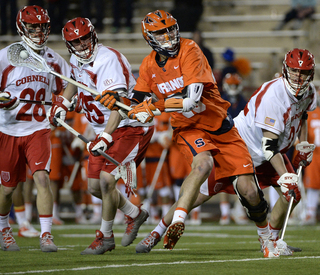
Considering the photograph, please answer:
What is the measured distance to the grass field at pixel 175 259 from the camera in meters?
3.76

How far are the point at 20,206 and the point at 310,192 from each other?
4.43 m

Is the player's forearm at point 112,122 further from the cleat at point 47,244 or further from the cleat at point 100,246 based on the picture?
the cleat at point 47,244

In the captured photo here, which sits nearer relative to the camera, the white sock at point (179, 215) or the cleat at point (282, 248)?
the white sock at point (179, 215)

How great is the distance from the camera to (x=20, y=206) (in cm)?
A: 706

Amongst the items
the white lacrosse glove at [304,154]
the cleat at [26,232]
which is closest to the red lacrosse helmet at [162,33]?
the white lacrosse glove at [304,154]

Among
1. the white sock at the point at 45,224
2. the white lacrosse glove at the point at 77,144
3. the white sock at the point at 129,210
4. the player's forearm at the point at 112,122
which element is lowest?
the white lacrosse glove at the point at 77,144

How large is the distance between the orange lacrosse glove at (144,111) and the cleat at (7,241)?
1.71 meters

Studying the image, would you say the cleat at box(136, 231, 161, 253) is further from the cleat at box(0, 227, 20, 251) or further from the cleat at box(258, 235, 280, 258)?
the cleat at box(0, 227, 20, 251)

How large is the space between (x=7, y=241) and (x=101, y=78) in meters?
1.68

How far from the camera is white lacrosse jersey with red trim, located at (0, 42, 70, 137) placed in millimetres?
5395

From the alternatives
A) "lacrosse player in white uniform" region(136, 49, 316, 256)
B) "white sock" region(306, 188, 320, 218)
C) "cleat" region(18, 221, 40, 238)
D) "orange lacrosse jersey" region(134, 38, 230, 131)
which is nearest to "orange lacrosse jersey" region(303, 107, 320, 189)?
"white sock" region(306, 188, 320, 218)

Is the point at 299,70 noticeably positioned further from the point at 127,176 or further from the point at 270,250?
the point at 127,176

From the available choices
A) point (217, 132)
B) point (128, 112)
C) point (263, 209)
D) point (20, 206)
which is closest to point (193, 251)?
point (263, 209)

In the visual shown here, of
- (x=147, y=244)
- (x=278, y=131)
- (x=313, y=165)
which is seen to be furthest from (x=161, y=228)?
(x=313, y=165)
